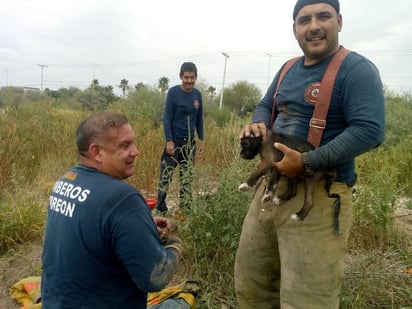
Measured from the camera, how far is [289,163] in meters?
1.86

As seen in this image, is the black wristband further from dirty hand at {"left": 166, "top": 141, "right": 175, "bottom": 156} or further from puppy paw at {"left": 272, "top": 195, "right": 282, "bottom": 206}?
dirty hand at {"left": 166, "top": 141, "right": 175, "bottom": 156}

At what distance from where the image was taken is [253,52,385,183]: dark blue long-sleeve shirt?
1756 millimetres

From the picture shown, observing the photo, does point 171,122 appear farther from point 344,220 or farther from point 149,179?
point 344,220

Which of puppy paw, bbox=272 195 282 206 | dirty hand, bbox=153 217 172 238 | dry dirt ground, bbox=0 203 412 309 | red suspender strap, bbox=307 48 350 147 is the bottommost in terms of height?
dry dirt ground, bbox=0 203 412 309

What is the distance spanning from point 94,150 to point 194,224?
5.29 ft

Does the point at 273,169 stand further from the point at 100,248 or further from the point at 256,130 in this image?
the point at 100,248

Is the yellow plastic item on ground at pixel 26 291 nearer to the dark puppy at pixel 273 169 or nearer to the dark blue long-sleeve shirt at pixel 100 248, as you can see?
the dark blue long-sleeve shirt at pixel 100 248

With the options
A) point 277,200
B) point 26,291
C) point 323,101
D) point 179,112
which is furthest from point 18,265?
point 323,101

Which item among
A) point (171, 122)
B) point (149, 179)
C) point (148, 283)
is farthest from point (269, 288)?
point (149, 179)

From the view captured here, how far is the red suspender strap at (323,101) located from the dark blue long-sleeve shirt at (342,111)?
0.03 m

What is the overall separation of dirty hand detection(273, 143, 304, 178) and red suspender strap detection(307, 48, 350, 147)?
0.50ft

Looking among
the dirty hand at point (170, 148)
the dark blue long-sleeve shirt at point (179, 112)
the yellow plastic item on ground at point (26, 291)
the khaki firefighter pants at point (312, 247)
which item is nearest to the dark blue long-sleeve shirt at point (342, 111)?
the khaki firefighter pants at point (312, 247)

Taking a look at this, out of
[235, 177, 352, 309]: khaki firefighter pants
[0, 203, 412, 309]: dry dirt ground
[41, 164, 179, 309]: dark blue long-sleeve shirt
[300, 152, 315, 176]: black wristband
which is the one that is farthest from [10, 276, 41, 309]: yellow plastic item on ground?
[300, 152, 315, 176]: black wristband

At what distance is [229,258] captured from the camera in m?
3.07
